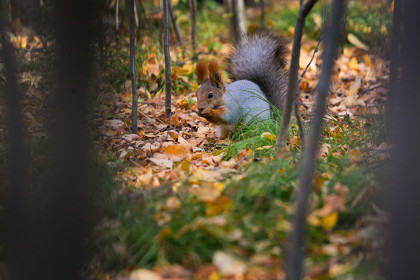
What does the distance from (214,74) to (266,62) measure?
1.69 ft

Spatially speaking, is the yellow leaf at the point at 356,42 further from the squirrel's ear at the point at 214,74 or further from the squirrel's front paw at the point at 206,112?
the squirrel's front paw at the point at 206,112

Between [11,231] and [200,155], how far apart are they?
3.91 feet

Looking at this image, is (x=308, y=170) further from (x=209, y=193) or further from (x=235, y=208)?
(x=209, y=193)

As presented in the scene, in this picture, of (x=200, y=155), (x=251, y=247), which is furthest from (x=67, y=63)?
(x=200, y=155)

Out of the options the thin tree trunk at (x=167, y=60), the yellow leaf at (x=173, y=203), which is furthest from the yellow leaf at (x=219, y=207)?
the thin tree trunk at (x=167, y=60)

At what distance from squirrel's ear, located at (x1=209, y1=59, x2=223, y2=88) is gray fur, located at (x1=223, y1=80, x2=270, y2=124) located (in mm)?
94

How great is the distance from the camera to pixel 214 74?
10.1 feet

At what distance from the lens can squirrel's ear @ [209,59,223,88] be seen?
119 inches

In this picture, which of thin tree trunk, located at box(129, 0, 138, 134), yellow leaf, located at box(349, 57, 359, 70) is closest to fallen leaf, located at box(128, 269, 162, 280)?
thin tree trunk, located at box(129, 0, 138, 134)

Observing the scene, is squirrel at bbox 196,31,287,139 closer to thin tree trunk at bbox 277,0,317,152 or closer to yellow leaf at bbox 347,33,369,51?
thin tree trunk at bbox 277,0,317,152

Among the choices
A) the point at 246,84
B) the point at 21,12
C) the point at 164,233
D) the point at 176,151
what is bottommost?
the point at 164,233

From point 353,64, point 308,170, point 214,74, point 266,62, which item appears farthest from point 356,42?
point 308,170

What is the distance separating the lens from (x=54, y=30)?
1415mm

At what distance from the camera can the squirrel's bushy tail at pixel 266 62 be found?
3334mm
